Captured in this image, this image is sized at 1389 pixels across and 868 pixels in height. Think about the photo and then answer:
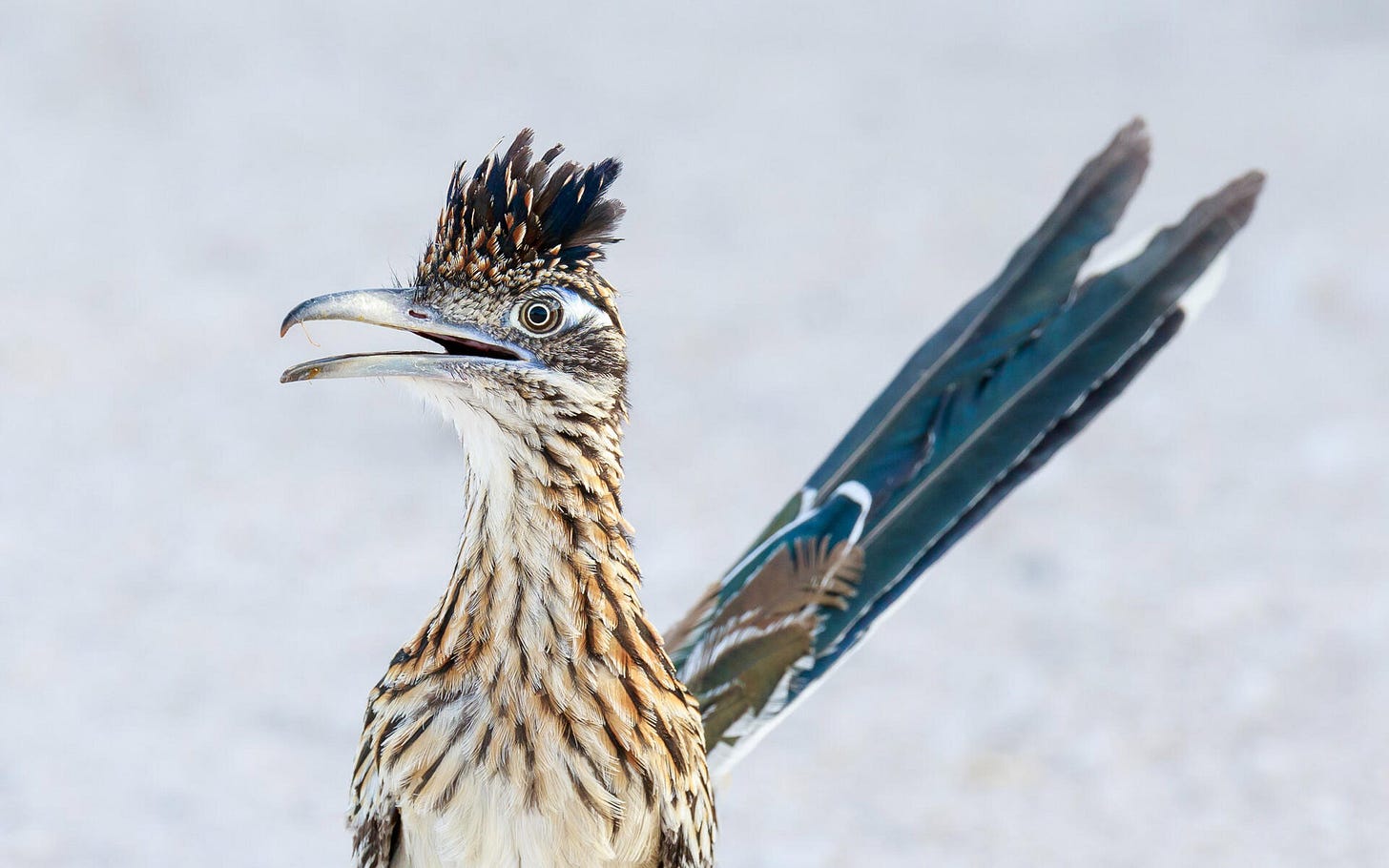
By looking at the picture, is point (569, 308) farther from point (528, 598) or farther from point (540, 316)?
point (528, 598)

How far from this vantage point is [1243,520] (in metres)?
6.23

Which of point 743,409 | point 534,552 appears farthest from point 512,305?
point 743,409

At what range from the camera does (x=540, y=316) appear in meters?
2.85

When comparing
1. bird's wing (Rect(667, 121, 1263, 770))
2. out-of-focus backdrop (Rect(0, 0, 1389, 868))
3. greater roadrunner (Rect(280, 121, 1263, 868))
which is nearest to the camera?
greater roadrunner (Rect(280, 121, 1263, 868))

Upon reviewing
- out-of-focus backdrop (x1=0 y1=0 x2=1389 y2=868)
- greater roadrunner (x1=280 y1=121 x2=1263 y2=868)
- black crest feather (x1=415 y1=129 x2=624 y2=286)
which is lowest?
greater roadrunner (x1=280 y1=121 x2=1263 y2=868)

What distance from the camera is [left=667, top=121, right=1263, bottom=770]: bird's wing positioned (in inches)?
154

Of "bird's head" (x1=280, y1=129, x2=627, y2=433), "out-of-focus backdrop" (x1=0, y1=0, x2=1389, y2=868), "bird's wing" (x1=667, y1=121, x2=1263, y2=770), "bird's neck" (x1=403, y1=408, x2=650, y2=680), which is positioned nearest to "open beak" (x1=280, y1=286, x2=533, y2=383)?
"bird's head" (x1=280, y1=129, x2=627, y2=433)

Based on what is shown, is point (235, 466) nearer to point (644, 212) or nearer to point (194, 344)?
point (194, 344)

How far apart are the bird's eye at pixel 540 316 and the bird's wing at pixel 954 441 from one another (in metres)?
1.31

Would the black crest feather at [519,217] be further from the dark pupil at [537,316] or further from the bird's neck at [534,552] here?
the bird's neck at [534,552]

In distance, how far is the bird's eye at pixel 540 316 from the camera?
284cm

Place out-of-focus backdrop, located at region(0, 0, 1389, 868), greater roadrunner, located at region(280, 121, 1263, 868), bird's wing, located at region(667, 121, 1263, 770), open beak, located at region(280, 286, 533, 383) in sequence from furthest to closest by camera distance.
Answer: out-of-focus backdrop, located at region(0, 0, 1389, 868), bird's wing, located at region(667, 121, 1263, 770), greater roadrunner, located at region(280, 121, 1263, 868), open beak, located at region(280, 286, 533, 383)

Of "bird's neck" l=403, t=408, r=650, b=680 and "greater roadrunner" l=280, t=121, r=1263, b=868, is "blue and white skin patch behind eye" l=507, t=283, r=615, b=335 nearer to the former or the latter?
"greater roadrunner" l=280, t=121, r=1263, b=868

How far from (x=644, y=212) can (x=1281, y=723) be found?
155 inches
